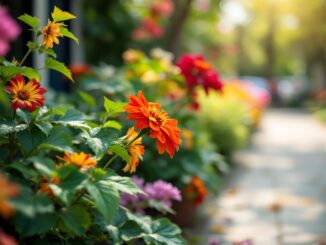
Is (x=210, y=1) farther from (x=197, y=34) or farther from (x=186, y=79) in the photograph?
(x=186, y=79)

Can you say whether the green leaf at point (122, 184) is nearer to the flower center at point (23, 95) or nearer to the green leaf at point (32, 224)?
the green leaf at point (32, 224)

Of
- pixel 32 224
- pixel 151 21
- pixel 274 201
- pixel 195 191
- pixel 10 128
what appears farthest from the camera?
pixel 151 21

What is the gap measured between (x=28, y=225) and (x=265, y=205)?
3.42m

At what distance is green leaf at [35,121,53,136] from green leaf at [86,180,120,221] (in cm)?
28

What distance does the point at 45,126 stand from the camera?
160 cm

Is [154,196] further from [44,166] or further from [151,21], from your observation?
[151,21]

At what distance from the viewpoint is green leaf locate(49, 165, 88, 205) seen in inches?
51.3

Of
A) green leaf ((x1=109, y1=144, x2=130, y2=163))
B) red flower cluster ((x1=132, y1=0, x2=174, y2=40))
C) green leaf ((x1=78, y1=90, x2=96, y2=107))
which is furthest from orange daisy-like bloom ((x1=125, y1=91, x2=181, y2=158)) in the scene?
red flower cluster ((x1=132, y1=0, x2=174, y2=40))

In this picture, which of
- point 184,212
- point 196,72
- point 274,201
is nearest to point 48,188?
point 196,72

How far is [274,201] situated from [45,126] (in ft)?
10.9

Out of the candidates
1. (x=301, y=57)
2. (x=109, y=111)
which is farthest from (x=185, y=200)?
(x=301, y=57)

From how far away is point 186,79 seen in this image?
10.1 feet

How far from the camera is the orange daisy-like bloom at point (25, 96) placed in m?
1.61

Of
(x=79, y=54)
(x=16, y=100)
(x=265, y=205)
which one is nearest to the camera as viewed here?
(x=16, y=100)
